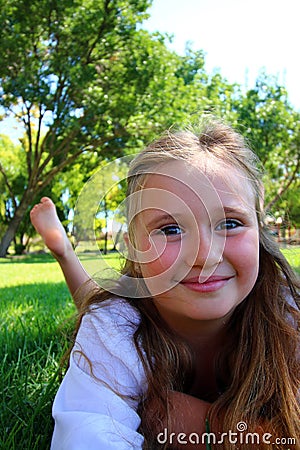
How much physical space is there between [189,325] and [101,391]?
352mm

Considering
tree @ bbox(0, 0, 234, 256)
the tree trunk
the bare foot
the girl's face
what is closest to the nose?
the girl's face

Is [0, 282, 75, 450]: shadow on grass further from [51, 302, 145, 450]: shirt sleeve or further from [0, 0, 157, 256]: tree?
[0, 0, 157, 256]: tree

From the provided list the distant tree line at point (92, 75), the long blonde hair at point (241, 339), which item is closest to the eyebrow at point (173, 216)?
the long blonde hair at point (241, 339)

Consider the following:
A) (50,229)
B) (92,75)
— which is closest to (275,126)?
(92,75)

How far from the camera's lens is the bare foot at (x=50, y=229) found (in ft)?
8.27

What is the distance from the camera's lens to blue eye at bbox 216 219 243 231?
4.18ft

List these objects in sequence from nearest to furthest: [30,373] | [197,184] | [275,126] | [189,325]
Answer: [197,184] < [189,325] < [30,373] < [275,126]

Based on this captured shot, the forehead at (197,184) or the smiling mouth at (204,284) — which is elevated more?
the forehead at (197,184)

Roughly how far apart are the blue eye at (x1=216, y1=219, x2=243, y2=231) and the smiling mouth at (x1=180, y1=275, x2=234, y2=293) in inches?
4.9

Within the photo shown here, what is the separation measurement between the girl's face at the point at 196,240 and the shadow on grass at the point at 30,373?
0.50 metres

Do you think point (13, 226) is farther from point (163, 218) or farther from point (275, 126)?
point (163, 218)

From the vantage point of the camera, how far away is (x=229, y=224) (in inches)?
51.8

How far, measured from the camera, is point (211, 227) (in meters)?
1.24

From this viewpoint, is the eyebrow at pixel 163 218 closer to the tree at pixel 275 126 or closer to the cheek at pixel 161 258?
the cheek at pixel 161 258
